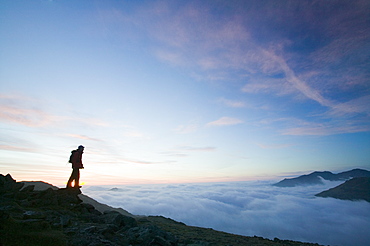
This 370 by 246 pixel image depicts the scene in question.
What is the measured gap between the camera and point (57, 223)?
29.0ft

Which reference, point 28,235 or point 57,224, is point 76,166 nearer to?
point 57,224

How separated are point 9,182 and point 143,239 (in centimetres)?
1098

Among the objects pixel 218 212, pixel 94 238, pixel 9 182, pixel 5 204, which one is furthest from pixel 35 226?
pixel 218 212

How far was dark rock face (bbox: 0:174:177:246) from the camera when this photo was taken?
6.99m

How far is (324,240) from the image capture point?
6088 inches

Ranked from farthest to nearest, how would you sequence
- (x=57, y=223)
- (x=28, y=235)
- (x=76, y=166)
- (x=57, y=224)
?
(x=76, y=166) → (x=57, y=223) → (x=57, y=224) → (x=28, y=235)

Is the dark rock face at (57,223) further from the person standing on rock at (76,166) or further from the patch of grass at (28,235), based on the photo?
the person standing on rock at (76,166)

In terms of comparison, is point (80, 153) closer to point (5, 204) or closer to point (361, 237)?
point (5, 204)

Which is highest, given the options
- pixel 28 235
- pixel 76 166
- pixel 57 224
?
pixel 76 166

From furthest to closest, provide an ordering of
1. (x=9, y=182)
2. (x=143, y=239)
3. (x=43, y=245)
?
(x=9, y=182) < (x=143, y=239) < (x=43, y=245)

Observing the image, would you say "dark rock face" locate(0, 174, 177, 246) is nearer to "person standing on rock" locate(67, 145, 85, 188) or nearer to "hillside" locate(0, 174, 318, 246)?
"hillside" locate(0, 174, 318, 246)

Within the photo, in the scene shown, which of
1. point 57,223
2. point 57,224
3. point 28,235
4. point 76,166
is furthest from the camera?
point 76,166

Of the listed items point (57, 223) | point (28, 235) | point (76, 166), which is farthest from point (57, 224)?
point (76, 166)

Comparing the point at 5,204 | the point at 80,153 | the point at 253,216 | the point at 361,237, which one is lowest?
the point at 361,237
